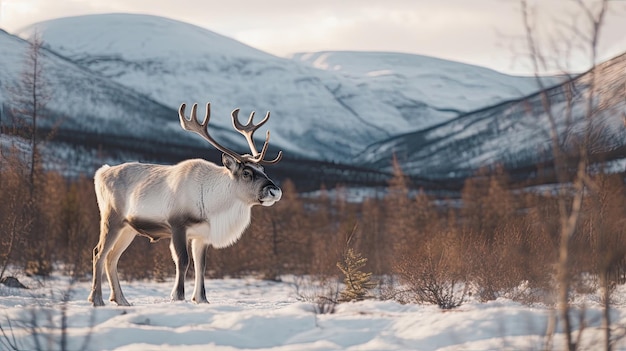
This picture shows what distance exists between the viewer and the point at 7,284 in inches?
634

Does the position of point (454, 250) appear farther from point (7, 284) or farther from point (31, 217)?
point (31, 217)

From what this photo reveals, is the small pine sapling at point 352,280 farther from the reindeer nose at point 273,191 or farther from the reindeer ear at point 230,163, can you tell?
the reindeer ear at point 230,163

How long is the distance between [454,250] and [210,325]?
19.4ft

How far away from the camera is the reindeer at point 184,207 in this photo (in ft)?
31.1

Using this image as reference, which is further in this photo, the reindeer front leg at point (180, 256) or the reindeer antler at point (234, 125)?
the reindeer antler at point (234, 125)

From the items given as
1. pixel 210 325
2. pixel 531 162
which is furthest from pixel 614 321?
pixel 531 162

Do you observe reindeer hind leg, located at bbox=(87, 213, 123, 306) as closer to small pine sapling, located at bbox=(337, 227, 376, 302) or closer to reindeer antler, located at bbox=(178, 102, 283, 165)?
reindeer antler, located at bbox=(178, 102, 283, 165)

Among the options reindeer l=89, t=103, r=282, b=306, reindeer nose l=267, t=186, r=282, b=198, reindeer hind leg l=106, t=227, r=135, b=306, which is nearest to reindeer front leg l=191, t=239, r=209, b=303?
reindeer l=89, t=103, r=282, b=306

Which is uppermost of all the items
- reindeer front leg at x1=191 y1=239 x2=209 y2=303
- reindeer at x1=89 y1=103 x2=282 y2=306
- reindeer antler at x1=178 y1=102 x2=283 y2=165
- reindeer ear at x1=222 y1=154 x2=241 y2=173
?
reindeer antler at x1=178 y1=102 x2=283 y2=165

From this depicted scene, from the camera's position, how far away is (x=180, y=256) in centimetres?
935

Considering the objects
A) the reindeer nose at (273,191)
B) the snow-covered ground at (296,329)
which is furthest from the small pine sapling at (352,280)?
the snow-covered ground at (296,329)

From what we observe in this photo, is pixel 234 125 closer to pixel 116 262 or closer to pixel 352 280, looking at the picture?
pixel 116 262

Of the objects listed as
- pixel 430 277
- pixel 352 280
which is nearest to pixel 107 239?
pixel 352 280

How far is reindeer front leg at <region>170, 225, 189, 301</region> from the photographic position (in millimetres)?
9320
